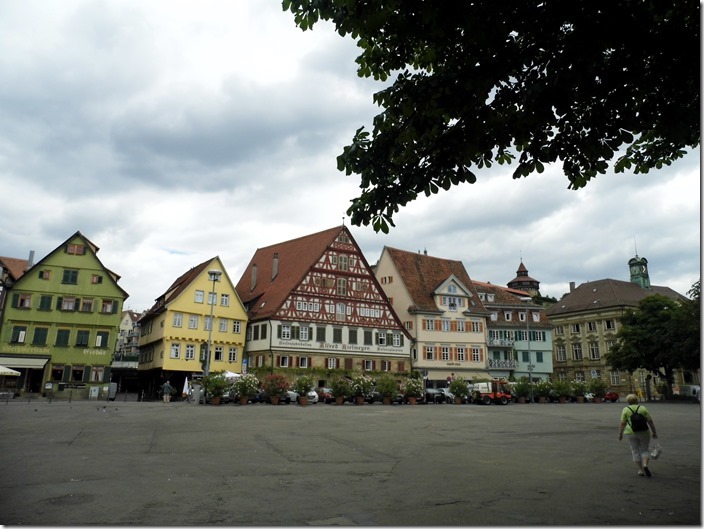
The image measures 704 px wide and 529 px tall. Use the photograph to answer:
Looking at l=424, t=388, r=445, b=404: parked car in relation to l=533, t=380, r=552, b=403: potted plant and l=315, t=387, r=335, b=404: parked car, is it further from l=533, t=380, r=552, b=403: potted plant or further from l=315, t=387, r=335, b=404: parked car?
l=315, t=387, r=335, b=404: parked car

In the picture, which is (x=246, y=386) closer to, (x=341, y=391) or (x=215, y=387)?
(x=215, y=387)

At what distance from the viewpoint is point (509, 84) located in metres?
8.02

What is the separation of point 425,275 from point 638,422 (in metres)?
56.5

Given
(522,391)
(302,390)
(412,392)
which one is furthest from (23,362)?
(522,391)

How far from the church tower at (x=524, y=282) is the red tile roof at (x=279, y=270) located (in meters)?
57.9

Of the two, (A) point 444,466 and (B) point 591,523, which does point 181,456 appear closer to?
(A) point 444,466

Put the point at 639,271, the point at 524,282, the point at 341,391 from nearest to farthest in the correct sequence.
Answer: the point at 341,391 < the point at 639,271 < the point at 524,282

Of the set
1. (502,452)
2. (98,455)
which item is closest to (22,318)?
(98,455)

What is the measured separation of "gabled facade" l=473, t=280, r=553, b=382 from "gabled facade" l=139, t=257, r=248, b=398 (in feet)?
95.6

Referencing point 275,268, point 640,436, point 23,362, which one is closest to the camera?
point 640,436

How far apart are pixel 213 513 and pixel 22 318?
48.3m

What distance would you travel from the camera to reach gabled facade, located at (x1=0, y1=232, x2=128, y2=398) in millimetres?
47875

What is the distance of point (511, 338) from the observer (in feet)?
226

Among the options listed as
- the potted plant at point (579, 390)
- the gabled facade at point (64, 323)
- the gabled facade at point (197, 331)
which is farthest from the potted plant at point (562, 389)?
the gabled facade at point (64, 323)
